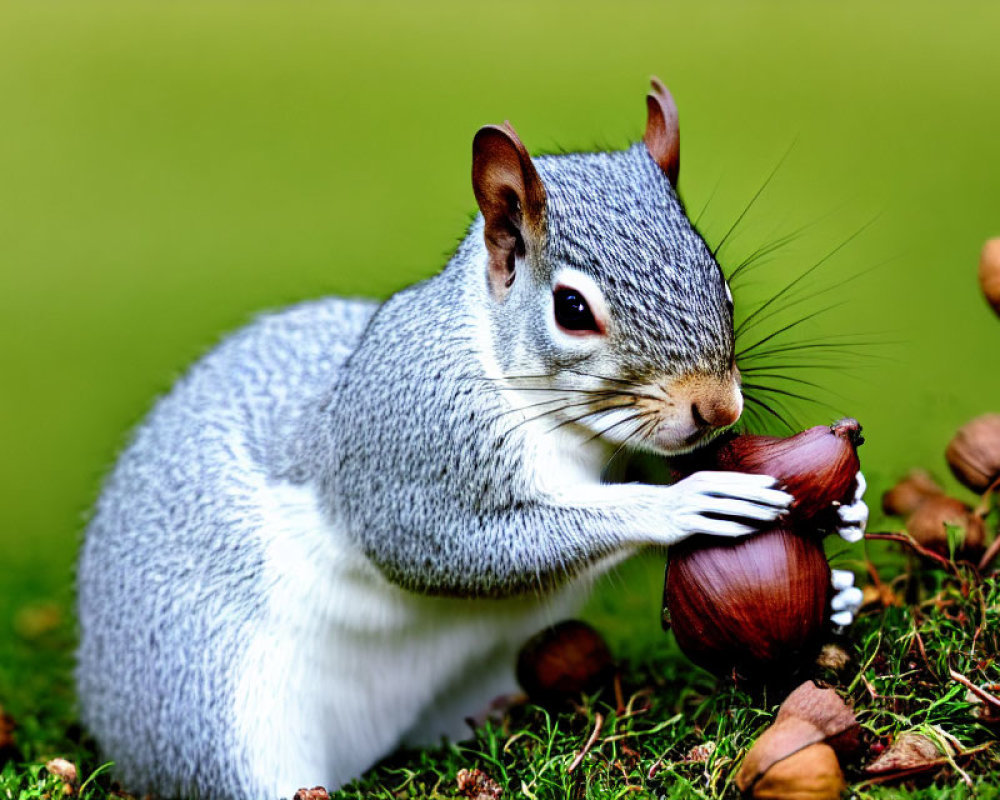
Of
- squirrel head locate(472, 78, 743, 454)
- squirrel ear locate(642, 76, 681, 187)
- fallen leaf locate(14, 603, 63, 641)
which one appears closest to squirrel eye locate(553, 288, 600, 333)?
squirrel head locate(472, 78, 743, 454)

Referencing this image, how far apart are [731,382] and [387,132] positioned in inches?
187

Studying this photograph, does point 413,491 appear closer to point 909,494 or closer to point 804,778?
point 804,778

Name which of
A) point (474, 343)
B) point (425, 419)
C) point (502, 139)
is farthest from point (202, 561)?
point (502, 139)

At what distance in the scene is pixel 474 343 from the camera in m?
2.12

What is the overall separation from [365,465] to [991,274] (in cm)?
115

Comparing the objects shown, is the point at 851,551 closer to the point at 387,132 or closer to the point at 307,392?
the point at 307,392

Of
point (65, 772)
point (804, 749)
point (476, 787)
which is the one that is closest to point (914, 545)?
point (804, 749)

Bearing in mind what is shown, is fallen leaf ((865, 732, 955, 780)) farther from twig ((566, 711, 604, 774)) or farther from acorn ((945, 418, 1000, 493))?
acorn ((945, 418, 1000, 493))

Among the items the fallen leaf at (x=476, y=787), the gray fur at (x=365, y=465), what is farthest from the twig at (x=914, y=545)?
the fallen leaf at (x=476, y=787)

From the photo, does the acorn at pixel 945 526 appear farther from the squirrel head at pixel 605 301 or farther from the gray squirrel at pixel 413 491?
the squirrel head at pixel 605 301

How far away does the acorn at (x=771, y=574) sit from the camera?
188 cm

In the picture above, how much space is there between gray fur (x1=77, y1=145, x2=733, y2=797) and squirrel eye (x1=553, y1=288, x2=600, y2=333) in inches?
1.8

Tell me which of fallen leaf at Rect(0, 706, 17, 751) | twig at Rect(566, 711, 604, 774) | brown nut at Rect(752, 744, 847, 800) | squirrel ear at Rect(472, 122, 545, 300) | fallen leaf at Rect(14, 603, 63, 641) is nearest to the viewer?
brown nut at Rect(752, 744, 847, 800)

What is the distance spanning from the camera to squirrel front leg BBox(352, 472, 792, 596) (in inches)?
74.3
